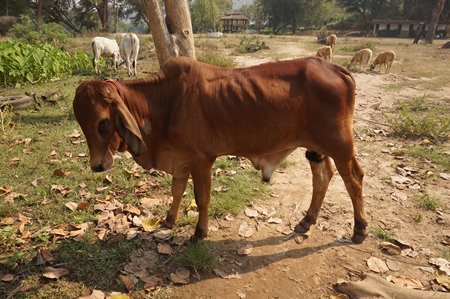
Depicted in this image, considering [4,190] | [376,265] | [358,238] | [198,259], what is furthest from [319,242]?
[4,190]

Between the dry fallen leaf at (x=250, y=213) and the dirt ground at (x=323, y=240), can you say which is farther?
the dry fallen leaf at (x=250, y=213)

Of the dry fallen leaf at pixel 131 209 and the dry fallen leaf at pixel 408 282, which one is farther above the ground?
the dry fallen leaf at pixel 131 209

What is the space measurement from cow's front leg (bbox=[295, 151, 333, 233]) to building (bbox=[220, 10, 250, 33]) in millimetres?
52421

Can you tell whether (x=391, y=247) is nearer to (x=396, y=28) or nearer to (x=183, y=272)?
(x=183, y=272)

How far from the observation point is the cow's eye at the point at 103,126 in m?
2.55

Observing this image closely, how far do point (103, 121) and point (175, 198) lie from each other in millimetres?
1281

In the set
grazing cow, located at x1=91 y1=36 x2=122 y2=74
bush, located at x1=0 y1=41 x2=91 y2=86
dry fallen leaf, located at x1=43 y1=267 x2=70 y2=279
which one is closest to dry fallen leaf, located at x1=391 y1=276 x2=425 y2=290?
dry fallen leaf, located at x1=43 y1=267 x2=70 y2=279

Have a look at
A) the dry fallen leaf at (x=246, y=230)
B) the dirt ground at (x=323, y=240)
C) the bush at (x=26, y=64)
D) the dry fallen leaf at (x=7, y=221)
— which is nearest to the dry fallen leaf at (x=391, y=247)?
the dirt ground at (x=323, y=240)

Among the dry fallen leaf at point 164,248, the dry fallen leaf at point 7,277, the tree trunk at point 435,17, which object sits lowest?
the dry fallen leaf at point 164,248

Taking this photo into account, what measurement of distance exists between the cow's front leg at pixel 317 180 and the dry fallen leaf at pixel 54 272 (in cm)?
242

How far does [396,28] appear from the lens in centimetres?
4762

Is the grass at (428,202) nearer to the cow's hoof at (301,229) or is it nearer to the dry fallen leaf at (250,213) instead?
the cow's hoof at (301,229)

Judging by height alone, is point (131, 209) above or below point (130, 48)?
below

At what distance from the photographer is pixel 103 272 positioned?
2.89 m
